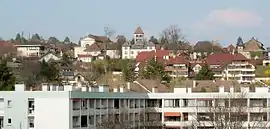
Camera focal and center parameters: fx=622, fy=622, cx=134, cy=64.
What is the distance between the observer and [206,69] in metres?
108

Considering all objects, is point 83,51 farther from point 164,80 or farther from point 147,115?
point 147,115

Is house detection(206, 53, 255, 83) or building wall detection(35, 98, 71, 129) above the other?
house detection(206, 53, 255, 83)

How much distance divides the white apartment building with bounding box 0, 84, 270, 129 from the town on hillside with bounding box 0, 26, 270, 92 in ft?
45.3

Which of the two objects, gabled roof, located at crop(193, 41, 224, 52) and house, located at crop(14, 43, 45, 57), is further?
house, located at crop(14, 43, 45, 57)

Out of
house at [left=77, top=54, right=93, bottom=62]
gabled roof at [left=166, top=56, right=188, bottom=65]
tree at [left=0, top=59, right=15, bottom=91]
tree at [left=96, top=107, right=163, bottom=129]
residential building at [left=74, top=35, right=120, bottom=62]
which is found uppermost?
residential building at [left=74, top=35, right=120, bottom=62]

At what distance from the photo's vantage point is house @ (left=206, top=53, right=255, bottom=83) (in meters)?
134

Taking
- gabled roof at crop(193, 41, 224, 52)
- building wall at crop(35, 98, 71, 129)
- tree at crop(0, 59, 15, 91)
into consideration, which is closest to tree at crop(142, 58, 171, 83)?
tree at crop(0, 59, 15, 91)

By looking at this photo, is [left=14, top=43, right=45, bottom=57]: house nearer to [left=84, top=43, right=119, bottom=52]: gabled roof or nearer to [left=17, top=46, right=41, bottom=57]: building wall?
[left=17, top=46, right=41, bottom=57]: building wall

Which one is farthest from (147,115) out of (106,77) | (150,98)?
(106,77)

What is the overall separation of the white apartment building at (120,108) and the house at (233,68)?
6179cm

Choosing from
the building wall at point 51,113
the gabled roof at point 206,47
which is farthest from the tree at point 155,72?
the gabled roof at point 206,47

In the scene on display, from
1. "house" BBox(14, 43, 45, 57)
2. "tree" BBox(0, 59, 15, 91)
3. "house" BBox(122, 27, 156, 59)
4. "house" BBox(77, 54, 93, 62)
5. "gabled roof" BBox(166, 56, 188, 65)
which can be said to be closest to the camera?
"tree" BBox(0, 59, 15, 91)

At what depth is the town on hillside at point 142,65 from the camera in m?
106

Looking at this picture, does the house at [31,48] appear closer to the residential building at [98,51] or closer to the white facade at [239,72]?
the residential building at [98,51]
